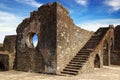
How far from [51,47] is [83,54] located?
2.87m

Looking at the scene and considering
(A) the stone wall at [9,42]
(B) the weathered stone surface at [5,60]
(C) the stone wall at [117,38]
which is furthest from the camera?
(C) the stone wall at [117,38]

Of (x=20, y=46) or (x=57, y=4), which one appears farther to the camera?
(x=20, y=46)

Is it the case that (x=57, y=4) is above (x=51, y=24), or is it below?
above

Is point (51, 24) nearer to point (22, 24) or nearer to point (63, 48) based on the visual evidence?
point (63, 48)

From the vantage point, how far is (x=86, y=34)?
47.1ft

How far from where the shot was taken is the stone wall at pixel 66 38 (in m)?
10.7

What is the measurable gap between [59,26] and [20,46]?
3366 millimetres

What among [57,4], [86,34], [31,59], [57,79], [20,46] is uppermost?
[57,4]

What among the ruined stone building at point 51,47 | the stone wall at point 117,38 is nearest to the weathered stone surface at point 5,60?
the ruined stone building at point 51,47

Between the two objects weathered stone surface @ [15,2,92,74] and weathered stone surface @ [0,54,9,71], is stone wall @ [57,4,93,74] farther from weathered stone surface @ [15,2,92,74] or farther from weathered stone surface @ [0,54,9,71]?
weathered stone surface @ [0,54,9,71]

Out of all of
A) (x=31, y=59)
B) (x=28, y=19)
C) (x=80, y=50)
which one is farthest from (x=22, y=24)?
(x=80, y=50)

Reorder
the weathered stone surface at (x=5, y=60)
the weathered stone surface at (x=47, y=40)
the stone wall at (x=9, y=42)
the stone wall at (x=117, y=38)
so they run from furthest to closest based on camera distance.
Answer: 1. the stone wall at (x=117, y=38)
2. the stone wall at (x=9, y=42)
3. the weathered stone surface at (x=5, y=60)
4. the weathered stone surface at (x=47, y=40)

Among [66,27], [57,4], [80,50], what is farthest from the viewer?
[80,50]

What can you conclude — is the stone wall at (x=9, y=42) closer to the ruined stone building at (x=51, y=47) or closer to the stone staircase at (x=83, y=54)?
the ruined stone building at (x=51, y=47)
